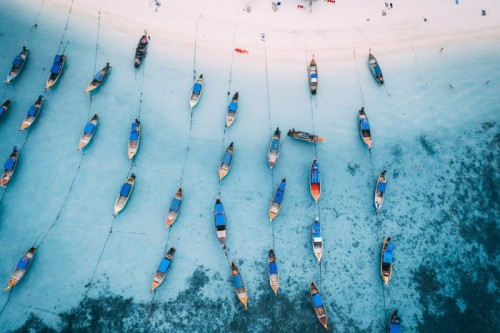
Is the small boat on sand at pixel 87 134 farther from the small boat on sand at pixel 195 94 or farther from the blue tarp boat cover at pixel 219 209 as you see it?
the blue tarp boat cover at pixel 219 209

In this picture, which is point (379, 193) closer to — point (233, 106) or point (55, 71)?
point (233, 106)

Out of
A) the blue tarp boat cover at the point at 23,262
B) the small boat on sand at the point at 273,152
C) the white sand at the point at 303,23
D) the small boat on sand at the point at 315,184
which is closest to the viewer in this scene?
the blue tarp boat cover at the point at 23,262

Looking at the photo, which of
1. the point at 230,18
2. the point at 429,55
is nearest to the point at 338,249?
the point at 429,55

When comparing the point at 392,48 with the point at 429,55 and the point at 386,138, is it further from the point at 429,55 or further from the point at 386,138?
the point at 386,138

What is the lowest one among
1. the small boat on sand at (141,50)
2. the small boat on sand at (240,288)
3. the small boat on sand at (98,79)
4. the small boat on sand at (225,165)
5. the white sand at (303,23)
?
the small boat on sand at (240,288)

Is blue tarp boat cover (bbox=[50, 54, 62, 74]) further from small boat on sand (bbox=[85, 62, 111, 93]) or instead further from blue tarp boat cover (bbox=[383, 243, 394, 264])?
blue tarp boat cover (bbox=[383, 243, 394, 264])

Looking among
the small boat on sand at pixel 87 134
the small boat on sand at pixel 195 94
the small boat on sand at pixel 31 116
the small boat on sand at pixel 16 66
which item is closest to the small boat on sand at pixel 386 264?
the small boat on sand at pixel 195 94
